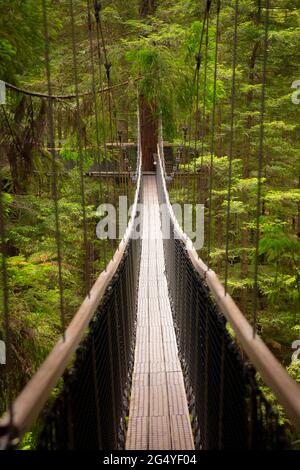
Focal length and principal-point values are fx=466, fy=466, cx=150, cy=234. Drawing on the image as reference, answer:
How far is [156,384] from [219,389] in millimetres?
921

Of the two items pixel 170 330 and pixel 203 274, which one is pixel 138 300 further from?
pixel 203 274

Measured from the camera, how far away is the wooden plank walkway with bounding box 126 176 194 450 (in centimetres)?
158

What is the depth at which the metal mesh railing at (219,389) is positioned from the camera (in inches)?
31.4

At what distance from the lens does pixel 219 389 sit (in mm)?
1134

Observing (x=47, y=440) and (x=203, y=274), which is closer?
(x=47, y=440)

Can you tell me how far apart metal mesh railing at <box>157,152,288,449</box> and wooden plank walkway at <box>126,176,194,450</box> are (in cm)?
7

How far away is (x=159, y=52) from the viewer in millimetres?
3691

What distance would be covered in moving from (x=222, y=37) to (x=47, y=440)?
6.76 meters

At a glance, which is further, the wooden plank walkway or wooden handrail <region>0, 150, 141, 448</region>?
the wooden plank walkway

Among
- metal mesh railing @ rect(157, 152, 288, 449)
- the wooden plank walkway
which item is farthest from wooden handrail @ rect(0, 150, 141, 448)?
the wooden plank walkway
